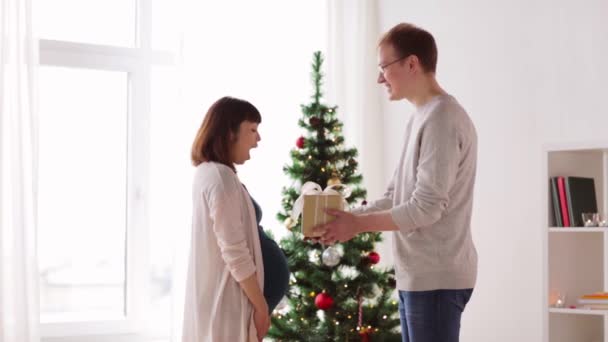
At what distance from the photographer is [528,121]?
4.52 m

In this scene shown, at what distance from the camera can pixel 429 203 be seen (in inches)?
92.4

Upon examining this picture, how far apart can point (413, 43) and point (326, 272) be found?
209cm

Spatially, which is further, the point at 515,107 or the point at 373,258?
the point at 515,107

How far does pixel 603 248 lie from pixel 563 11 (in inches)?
48.9

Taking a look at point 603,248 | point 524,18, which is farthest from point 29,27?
point 603,248

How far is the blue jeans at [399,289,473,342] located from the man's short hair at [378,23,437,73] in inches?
26.0

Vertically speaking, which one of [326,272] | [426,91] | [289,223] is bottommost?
[326,272]

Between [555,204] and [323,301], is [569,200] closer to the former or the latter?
[555,204]

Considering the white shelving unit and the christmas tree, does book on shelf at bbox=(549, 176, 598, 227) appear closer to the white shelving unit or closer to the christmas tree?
the white shelving unit

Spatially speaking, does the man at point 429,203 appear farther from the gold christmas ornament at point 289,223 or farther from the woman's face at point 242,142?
the gold christmas ornament at point 289,223

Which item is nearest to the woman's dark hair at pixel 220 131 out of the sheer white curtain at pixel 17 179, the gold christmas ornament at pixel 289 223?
the gold christmas ornament at pixel 289 223

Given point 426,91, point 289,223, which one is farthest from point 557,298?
point 426,91

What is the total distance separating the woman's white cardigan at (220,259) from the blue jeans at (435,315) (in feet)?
1.91

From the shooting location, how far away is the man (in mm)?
2359
